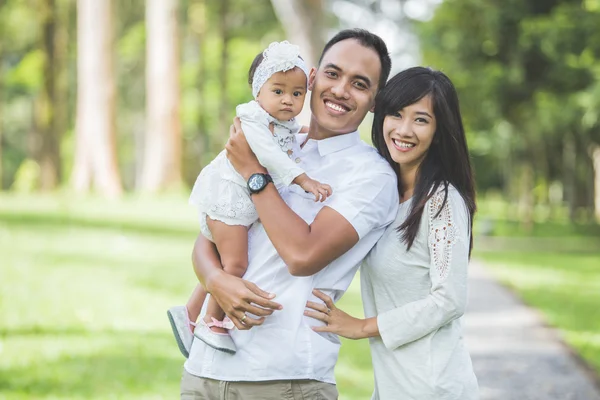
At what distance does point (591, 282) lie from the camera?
51.1 feet

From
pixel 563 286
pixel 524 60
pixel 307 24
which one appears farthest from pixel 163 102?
pixel 563 286

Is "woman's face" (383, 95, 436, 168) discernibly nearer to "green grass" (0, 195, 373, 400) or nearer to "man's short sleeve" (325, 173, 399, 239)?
"man's short sleeve" (325, 173, 399, 239)

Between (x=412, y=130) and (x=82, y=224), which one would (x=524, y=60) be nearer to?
(x=82, y=224)

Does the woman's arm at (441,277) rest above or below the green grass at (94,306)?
above

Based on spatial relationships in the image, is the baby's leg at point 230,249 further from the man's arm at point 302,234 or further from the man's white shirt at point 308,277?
the man's arm at point 302,234

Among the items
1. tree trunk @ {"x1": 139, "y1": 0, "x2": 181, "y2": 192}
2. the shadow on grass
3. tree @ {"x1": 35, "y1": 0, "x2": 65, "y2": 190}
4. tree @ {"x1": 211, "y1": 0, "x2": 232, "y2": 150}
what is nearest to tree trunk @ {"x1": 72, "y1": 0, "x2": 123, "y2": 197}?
tree trunk @ {"x1": 139, "y1": 0, "x2": 181, "y2": 192}

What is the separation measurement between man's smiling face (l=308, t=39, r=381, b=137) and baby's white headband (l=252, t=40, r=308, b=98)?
0.11 m

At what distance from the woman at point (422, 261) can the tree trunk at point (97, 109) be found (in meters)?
18.7

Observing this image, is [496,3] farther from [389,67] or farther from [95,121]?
[389,67]

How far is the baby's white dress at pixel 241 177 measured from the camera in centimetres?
306

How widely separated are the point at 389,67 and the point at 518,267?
1520 cm

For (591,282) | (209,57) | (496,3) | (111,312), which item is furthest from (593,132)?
(209,57)

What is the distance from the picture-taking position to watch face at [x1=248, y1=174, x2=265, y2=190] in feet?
9.86

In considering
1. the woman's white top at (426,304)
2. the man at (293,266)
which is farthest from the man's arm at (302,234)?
the woman's white top at (426,304)
